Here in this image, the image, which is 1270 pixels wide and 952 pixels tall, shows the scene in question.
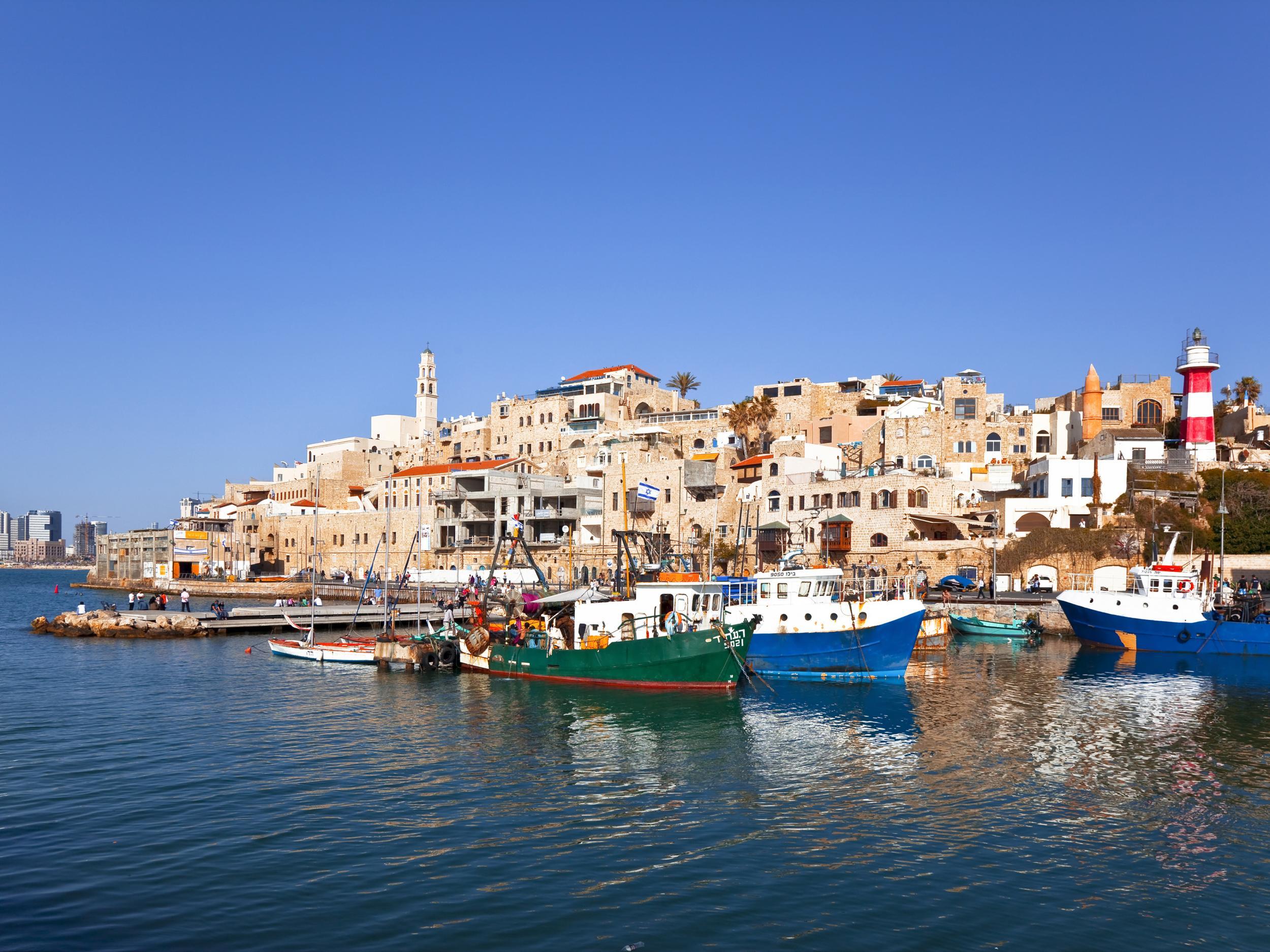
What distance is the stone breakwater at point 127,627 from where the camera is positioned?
5259 centimetres

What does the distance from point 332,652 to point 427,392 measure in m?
97.7

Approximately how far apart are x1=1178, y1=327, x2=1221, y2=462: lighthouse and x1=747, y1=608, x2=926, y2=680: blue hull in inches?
1667

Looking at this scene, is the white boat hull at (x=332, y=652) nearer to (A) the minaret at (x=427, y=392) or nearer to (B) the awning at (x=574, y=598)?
(B) the awning at (x=574, y=598)

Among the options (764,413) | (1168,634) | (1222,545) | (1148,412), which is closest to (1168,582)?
(1168,634)

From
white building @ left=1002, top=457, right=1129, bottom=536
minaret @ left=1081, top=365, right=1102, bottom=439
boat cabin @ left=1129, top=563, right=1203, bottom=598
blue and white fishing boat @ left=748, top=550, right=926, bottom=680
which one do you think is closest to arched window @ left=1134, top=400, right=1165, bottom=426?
minaret @ left=1081, top=365, right=1102, bottom=439

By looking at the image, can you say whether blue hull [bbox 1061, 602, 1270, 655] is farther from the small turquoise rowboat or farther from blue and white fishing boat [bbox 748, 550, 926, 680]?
blue and white fishing boat [bbox 748, 550, 926, 680]

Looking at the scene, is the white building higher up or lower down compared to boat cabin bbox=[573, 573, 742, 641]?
higher up

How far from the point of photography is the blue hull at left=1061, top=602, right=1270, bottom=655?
43.6 meters

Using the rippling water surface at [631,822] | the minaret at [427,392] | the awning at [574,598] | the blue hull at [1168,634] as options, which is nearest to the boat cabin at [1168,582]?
the blue hull at [1168,634]

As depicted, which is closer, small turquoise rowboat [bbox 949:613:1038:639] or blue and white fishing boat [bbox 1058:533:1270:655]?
blue and white fishing boat [bbox 1058:533:1270:655]

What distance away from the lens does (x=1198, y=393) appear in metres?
67.7

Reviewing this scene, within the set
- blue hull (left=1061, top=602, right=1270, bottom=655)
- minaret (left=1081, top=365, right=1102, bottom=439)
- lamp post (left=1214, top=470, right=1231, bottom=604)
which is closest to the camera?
blue hull (left=1061, top=602, right=1270, bottom=655)

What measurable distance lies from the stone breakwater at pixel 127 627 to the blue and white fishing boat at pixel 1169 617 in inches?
1839

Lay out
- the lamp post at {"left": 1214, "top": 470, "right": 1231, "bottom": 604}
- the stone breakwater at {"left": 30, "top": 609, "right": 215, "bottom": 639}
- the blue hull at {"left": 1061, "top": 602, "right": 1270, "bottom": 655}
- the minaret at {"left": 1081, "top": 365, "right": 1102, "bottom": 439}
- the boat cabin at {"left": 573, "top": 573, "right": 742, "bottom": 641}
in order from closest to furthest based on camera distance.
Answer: the boat cabin at {"left": 573, "top": 573, "right": 742, "bottom": 641} → the blue hull at {"left": 1061, "top": 602, "right": 1270, "bottom": 655} → the lamp post at {"left": 1214, "top": 470, "right": 1231, "bottom": 604} → the stone breakwater at {"left": 30, "top": 609, "right": 215, "bottom": 639} → the minaret at {"left": 1081, "top": 365, "right": 1102, "bottom": 439}
